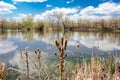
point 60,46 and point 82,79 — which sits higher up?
point 60,46

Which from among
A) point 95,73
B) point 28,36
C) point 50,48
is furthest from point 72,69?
point 28,36

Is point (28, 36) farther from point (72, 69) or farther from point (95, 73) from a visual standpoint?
point (95, 73)

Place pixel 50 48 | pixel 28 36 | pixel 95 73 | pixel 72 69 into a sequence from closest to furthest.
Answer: pixel 95 73 → pixel 72 69 → pixel 50 48 → pixel 28 36

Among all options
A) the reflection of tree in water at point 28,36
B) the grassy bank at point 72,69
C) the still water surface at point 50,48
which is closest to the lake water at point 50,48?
the still water surface at point 50,48

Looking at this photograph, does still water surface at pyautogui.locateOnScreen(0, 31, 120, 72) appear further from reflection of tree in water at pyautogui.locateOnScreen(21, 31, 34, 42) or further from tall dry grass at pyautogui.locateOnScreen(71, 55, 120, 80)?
reflection of tree in water at pyautogui.locateOnScreen(21, 31, 34, 42)

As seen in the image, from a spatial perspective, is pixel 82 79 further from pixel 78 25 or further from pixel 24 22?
pixel 78 25

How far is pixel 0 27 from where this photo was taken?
102625 millimetres

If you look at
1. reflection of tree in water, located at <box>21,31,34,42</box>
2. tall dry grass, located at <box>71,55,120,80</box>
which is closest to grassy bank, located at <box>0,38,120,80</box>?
tall dry grass, located at <box>71,55,120,80</box>

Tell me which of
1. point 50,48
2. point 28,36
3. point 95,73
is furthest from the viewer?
point 28,36

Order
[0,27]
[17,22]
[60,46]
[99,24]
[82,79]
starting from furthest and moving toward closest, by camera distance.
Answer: [99,24] < [17,22] < [0,27] < [82,79] < [60,46]

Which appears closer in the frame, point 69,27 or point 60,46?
point 60,46

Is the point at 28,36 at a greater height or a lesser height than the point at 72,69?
lesser

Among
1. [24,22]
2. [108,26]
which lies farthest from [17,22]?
[108,26]

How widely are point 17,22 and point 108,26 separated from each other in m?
49.4
